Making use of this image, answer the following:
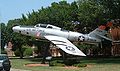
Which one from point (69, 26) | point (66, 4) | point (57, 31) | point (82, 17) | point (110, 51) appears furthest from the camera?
point (110, 51)

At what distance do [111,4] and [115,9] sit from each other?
72 centimetres

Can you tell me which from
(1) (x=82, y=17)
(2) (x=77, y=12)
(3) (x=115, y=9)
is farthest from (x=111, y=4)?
(2) (x=77, y=12)

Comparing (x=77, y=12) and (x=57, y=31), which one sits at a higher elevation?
(x=77, y=12)

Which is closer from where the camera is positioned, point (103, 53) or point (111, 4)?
point (111, 4)

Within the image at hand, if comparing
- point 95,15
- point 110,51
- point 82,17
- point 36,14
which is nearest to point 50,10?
point 36,14

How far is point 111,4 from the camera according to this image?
131 ft

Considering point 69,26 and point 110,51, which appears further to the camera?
point 110,51

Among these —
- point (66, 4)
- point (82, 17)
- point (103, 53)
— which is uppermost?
point (66, 4)

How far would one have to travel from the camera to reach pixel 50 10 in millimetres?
50219

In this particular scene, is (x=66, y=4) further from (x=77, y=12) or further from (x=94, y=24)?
(x=94, y=24)

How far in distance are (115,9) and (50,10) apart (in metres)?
12.5

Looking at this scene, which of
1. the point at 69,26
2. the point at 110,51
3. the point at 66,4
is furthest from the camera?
the point at 110,51

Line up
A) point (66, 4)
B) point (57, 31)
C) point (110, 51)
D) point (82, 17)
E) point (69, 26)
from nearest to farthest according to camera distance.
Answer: point (57, 31) < point (82, 17) < point (69, 26) < point (66, 4) < point (110, 51)

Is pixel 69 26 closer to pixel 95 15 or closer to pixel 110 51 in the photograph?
pixel 95 15
